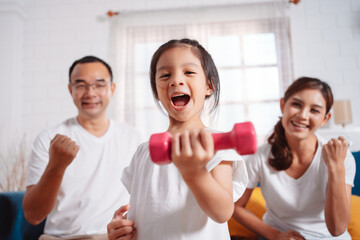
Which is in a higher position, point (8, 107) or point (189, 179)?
point (8, 107)

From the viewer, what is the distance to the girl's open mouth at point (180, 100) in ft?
2.50

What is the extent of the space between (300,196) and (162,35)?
9.97ft

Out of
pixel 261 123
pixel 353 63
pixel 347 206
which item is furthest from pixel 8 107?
pixel 353 63

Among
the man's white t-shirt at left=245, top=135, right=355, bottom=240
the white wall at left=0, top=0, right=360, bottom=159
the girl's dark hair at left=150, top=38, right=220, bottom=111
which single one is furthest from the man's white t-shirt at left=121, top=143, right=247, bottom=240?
the white wall at left=0, top=0, right=360, bottom=159

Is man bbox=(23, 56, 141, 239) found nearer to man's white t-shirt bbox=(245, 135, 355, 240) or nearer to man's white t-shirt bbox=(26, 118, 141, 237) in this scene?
man's white t-shirt bbox=(26, 118, 141, 237)

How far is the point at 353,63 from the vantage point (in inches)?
145

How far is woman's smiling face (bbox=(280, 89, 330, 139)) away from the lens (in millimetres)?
1265

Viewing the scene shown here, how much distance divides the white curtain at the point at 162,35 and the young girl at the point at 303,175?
2.33m

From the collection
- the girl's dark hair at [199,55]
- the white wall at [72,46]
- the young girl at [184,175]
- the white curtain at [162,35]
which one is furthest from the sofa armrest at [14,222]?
the white wall at [72,46]

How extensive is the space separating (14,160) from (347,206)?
3.48 m

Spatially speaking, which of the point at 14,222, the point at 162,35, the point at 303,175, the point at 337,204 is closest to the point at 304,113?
the point at 303,175

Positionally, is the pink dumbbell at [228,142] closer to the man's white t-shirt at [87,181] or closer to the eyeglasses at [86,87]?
the man's white t-shirt at [87,181]

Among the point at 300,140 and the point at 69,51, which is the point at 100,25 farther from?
the point at 300,140

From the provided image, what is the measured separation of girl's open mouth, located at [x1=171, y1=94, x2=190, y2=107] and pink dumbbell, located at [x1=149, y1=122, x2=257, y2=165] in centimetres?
30
